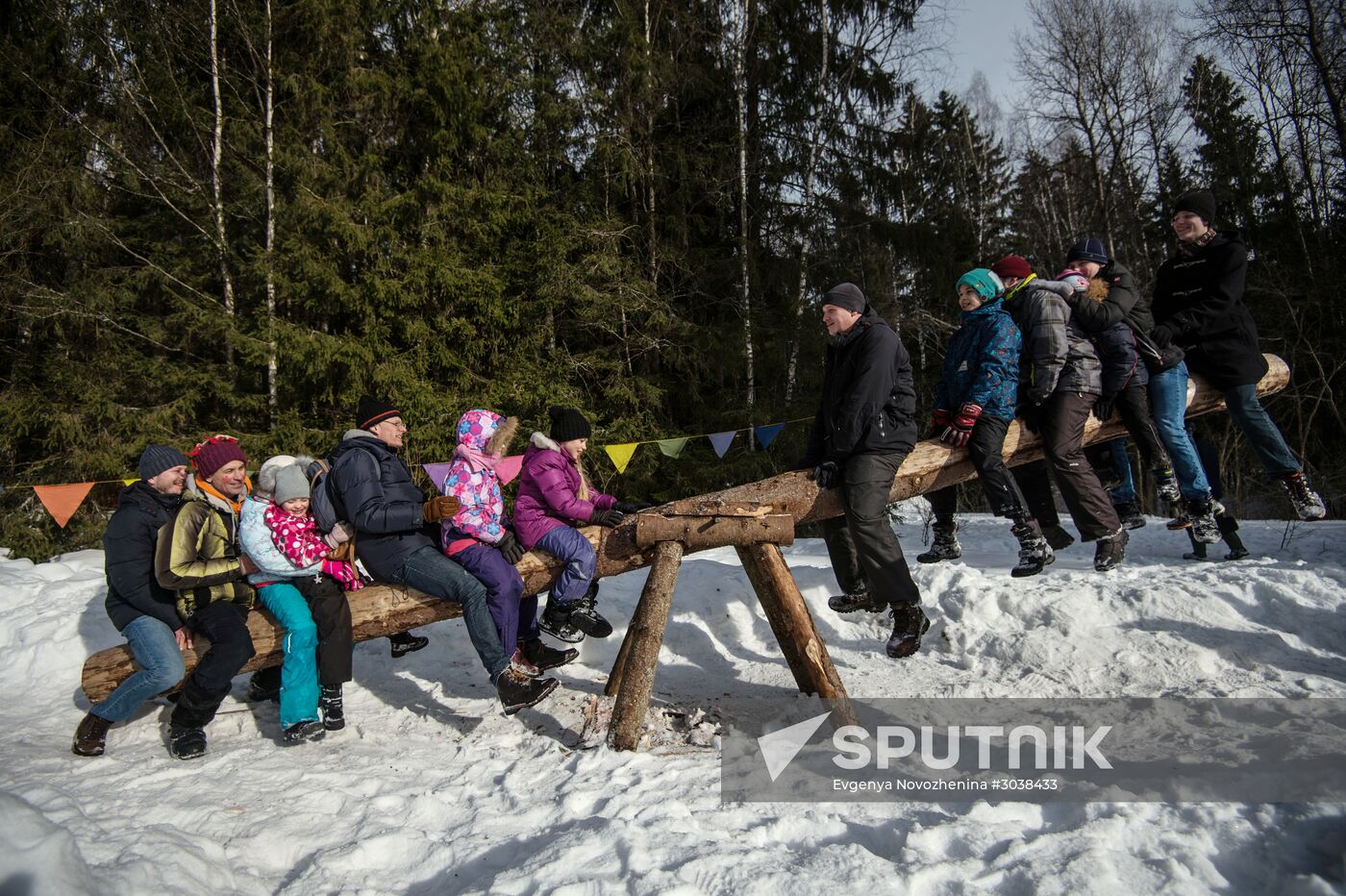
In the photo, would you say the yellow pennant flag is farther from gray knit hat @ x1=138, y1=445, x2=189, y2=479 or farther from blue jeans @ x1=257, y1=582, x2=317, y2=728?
gray knit hat @ x1=138, y1=445, x2=189, y2=479

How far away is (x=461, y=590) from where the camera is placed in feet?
13.6

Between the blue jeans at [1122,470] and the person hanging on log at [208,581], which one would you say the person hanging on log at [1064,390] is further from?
the person hanging on log at [208,581]

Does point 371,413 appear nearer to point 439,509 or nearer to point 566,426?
point 439,509

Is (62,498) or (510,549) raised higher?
(62,498)

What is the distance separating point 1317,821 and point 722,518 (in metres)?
2.71

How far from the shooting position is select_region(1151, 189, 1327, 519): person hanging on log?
5.11m

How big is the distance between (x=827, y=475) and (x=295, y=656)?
132 inches

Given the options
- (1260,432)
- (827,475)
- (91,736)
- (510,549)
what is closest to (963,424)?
(827,475)

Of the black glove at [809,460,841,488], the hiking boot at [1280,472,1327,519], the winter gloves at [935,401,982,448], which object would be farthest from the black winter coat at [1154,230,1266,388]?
the black glove at [809,460,841,488]

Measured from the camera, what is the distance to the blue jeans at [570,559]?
4.35m

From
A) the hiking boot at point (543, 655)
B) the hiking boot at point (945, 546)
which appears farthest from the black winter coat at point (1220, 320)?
the hiking boot at point (543, 655)

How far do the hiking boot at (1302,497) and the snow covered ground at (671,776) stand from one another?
458 mm

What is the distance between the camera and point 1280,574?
4980 millimetres

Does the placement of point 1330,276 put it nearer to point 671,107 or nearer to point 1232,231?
point 1232,231
